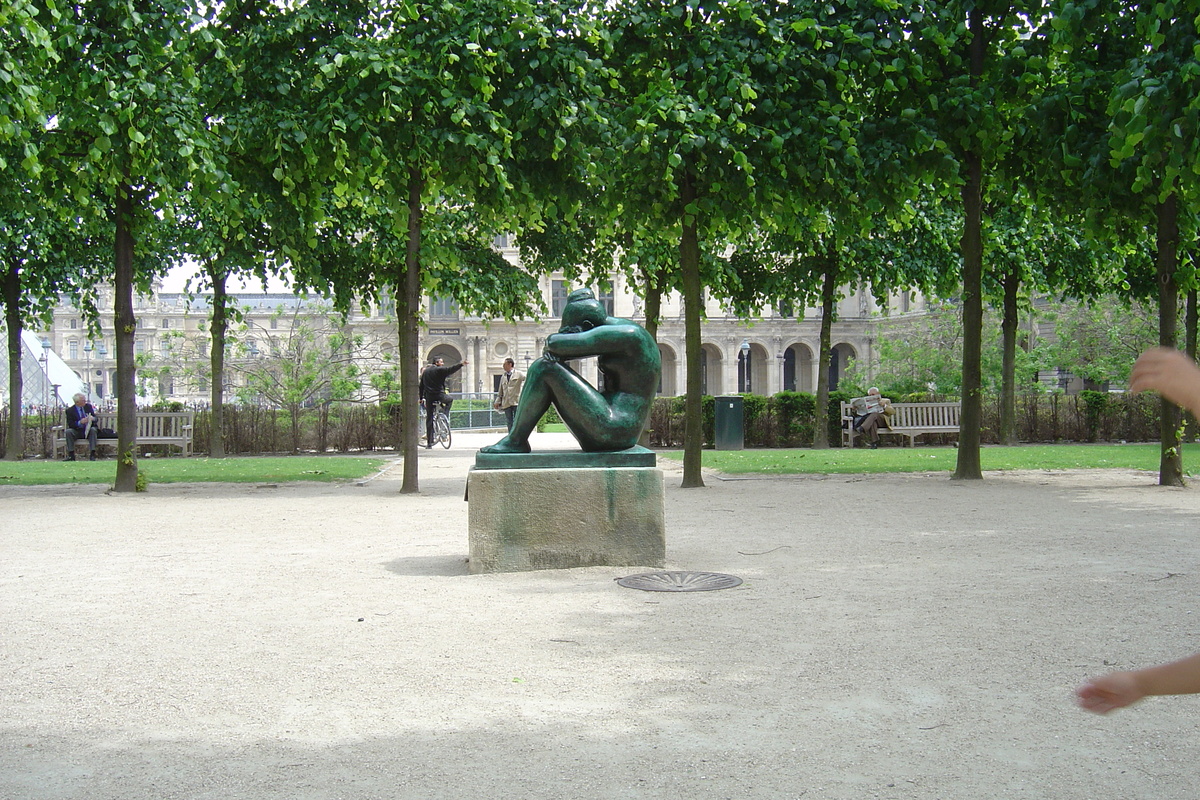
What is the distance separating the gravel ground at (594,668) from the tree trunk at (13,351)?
45.5 ft

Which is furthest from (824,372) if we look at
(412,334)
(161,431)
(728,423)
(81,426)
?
(81,426)

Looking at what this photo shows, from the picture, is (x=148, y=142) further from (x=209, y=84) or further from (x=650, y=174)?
(x=650, y=174)

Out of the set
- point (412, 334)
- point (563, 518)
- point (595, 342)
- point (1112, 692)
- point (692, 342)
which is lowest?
point (563, 518)

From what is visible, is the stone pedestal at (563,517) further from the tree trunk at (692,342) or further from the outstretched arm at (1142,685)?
the tree trunk at (692,342)

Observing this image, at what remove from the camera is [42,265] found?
66.7 feet

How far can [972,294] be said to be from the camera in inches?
512

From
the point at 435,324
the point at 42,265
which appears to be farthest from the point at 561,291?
the point at 42,265

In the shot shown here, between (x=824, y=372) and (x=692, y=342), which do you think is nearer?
(x=692, y=342)

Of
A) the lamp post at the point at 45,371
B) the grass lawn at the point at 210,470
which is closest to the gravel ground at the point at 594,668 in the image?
the grass lawn at the point at 210,470

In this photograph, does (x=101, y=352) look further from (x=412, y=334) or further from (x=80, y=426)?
(x=412, y=334)

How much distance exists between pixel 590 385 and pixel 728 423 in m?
15.9

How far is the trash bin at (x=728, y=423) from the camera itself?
2236 centimetres

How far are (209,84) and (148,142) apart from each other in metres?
1.97

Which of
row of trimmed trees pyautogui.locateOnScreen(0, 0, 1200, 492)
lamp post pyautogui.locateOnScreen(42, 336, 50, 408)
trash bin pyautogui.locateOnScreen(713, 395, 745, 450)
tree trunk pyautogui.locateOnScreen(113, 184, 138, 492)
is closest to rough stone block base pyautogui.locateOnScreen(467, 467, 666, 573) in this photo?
row of trimmed trees pyautogui.locateOnScreen(0, 0, 1200, 492)
